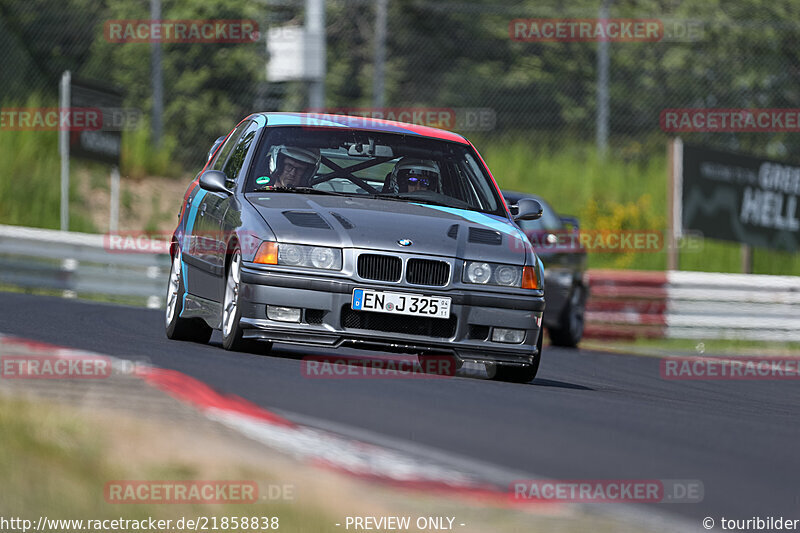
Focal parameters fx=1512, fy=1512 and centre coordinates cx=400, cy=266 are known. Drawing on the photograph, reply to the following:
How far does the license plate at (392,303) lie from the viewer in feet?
28.0

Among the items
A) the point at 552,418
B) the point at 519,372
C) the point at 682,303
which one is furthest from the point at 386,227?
the point at 682,303

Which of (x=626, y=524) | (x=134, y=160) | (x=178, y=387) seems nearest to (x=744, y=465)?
(x=626, y=524)

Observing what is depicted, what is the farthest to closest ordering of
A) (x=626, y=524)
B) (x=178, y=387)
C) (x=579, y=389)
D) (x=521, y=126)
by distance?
(x=521, y=126)
(x=579, y=389)
(x=178, y=387)
(x=626, y=524)

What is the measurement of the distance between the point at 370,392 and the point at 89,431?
2.39 m

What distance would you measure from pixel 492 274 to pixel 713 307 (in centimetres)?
1112

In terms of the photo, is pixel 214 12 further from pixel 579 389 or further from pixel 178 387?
pixel 178 387

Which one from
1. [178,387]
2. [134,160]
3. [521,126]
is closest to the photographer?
[178,387]

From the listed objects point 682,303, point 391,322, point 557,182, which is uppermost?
point 557,182

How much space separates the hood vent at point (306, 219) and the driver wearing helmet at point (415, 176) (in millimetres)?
935

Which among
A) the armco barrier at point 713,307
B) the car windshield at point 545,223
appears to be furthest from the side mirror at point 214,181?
the armco barrier at point 713,307

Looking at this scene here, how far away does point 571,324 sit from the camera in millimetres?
16531

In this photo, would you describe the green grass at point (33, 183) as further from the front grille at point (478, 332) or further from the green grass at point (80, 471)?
the green grass at point (80, 471)

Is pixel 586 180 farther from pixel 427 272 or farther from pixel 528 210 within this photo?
pixel 427 272

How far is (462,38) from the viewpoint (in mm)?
27172
